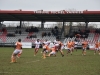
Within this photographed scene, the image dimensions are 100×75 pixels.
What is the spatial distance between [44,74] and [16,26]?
54.3 meters

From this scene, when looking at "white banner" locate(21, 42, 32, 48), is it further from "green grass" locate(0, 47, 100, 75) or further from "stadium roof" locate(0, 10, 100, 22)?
"green grass" locate(0, 47, 100, 75)

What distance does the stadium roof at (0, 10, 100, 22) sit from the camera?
186ft

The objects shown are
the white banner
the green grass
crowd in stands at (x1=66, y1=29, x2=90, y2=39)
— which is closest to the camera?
the green grass

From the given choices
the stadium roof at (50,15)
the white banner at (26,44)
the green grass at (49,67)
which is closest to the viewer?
the green grass at (49,67)

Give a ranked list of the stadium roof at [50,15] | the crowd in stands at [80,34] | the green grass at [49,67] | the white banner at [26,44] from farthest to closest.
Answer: the crowd in stands at [80,34]
the white banner at [26,44]
the stadium roof at [50,15]
the green grass at [49,67]

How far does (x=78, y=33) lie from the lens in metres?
62.4

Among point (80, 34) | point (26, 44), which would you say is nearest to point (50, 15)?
point (80, 34)

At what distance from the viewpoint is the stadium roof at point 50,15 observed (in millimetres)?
56750

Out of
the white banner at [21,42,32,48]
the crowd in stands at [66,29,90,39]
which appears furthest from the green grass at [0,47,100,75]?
the crowd in stands at [66,29,90,39]

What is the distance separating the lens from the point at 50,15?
60.9 meters

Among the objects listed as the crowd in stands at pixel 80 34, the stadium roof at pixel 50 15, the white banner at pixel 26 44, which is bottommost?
the white banner at pixel 26 44

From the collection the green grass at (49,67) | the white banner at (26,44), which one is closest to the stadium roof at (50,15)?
the white banner at (26,44)

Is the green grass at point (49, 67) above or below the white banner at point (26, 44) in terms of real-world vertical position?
above

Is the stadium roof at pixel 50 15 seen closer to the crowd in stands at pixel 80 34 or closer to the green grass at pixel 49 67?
the crowd in stands at pixel 80 34
